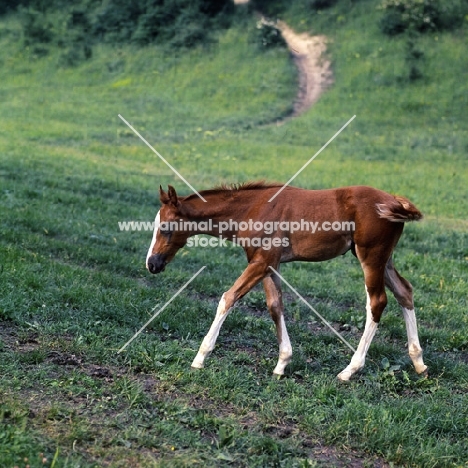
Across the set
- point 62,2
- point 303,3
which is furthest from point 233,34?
point 62,2

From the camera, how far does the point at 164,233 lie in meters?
7.51

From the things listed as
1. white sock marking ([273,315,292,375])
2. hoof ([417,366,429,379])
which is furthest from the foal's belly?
hoof ([417,366,429,379])

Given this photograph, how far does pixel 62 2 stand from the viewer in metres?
42.4

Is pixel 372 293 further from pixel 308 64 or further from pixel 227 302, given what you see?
pixel 308 64

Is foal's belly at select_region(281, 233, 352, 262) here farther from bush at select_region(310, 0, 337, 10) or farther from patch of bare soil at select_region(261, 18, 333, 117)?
bush at select_region(310, 0, 337, 10)

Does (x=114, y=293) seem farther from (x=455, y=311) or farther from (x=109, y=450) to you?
(x=455, y=311)

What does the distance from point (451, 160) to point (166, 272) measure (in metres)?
15.9

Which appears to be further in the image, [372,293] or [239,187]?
[239,187]

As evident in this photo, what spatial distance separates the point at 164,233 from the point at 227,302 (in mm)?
1098

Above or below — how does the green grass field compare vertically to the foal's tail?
below

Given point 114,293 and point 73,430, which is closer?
point 73,430

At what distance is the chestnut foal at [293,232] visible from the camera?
713cm

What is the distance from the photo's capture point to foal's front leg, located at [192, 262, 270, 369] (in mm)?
6789

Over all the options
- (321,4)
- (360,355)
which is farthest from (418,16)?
(360,355)
